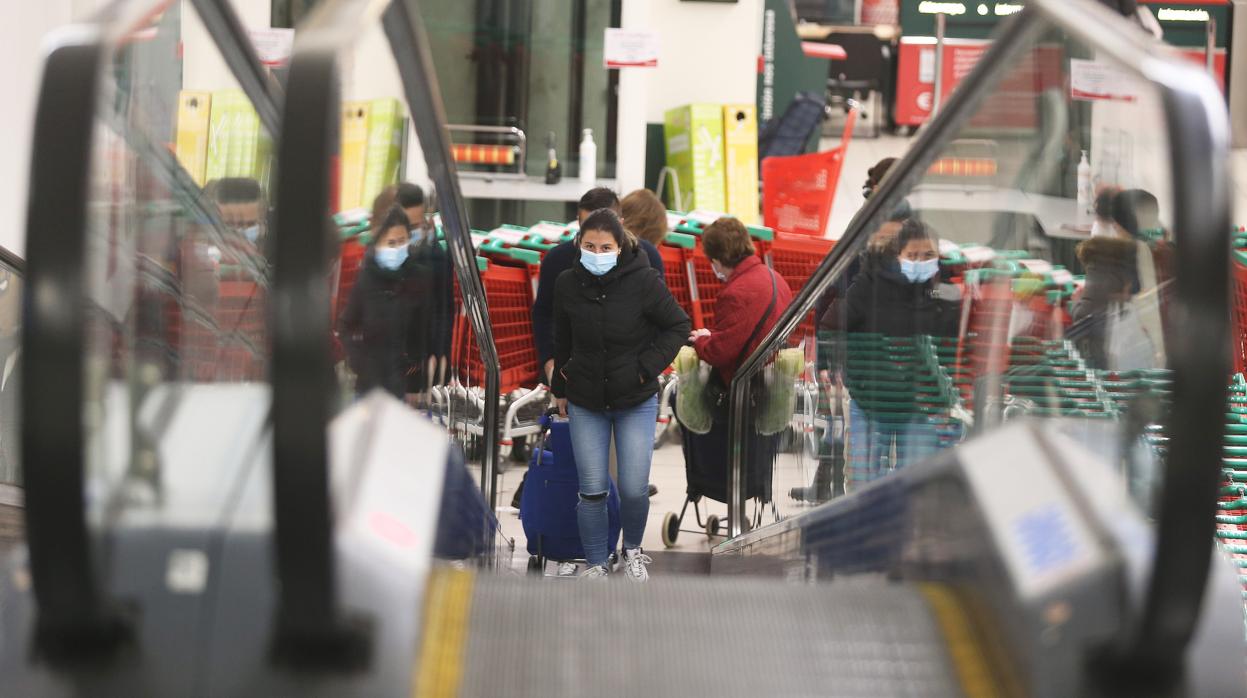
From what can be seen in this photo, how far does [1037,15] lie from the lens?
8.50 ft

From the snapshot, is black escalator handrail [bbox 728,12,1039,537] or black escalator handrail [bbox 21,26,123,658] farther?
black escalator handrail [bbox 728,12,1039,537]

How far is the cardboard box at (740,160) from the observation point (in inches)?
519

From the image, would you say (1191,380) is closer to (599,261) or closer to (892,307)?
(892,307)

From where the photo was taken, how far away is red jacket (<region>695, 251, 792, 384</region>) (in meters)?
6.50

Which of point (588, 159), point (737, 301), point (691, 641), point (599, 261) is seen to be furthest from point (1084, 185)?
point (588, 159)

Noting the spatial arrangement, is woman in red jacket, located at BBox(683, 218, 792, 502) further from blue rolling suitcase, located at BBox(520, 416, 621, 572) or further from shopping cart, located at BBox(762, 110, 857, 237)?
shopping cart, located at BBox(762, 110, 857, 237)

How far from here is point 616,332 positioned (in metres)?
5.75

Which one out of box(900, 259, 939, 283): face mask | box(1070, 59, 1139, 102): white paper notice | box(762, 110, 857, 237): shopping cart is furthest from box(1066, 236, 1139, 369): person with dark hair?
box(762, 110, 857, 237): shopping cart

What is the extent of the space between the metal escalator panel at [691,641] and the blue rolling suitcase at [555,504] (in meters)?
3.73

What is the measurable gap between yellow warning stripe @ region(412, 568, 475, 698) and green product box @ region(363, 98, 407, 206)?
2.87ft

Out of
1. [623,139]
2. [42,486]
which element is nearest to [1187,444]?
[42,486]

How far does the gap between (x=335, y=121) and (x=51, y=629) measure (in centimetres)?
80

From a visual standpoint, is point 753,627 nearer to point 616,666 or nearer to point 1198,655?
point 616,666

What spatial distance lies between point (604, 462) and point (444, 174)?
2200 mm
